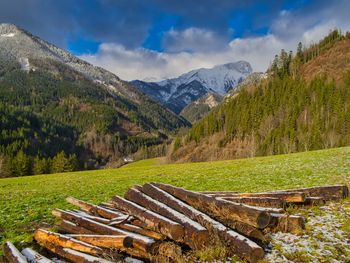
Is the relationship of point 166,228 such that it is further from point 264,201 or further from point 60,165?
point 60,165

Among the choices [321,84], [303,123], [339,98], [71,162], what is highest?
[321,84]

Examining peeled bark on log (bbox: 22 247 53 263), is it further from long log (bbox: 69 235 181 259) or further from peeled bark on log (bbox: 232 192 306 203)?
peeled bark on log (bbox: 232 192 306 203)

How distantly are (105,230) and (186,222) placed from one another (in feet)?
9.23

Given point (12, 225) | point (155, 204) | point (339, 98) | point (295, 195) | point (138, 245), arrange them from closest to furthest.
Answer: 1. point (138, 245)
2. point (155, 204)
3. point (295, 195)
4. point (12, 225)
5. point (339, 98)

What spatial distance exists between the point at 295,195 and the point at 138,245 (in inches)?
272

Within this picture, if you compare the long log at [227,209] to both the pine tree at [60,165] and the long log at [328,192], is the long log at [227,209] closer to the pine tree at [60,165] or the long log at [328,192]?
the long log at [328,192]

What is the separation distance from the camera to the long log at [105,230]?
832 cm

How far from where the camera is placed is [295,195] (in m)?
11.9

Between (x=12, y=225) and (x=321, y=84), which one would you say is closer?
(x=12, y=225)

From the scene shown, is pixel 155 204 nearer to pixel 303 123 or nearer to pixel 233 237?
pixel 233 237

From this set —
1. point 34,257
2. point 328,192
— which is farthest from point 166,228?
point 328,192

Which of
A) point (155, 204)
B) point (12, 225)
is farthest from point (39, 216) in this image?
point (155, 204)

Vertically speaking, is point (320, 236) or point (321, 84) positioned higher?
point (321, 84)

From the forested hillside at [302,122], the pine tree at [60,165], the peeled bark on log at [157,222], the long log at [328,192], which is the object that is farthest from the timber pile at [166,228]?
the forested hillside at [302,122]
